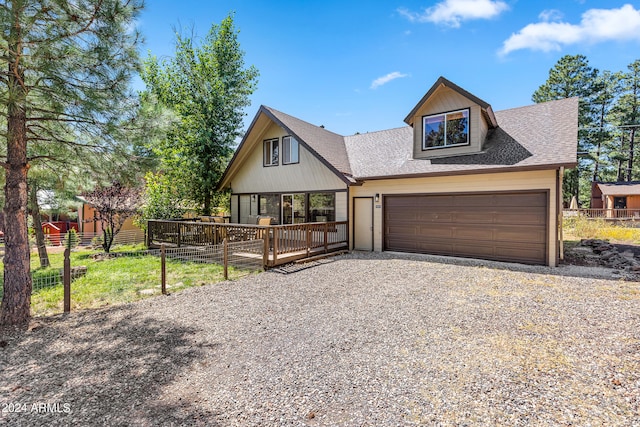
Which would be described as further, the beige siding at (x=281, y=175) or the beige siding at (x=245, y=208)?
the beige siding at (x=245, y=208)

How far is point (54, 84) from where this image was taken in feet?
14.3

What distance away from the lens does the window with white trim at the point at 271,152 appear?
1352 centimetres

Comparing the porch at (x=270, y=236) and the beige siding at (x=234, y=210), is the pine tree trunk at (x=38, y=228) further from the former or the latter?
the beige siding at (x=234, y=210)

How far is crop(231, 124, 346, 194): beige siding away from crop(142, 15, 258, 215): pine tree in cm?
157

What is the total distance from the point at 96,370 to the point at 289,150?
10.7 m

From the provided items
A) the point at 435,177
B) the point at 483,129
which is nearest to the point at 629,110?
the point at 483,129

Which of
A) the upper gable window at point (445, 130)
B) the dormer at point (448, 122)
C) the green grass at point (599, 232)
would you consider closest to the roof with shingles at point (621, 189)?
the green grass at point (599, 232)

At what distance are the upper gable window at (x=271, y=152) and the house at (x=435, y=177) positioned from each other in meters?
0.05

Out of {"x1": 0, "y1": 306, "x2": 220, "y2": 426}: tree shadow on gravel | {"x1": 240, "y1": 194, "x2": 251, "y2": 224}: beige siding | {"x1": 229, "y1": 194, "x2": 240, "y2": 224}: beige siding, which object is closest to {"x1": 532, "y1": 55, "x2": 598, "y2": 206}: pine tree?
{"x1": 240, "y1": 194, "x2": 251, "y2": 224}: beige siding

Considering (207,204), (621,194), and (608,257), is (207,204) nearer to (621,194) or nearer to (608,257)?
(608,257)

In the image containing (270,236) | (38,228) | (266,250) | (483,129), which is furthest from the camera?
(483,129)

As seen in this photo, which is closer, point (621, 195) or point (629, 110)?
point (621, 195)

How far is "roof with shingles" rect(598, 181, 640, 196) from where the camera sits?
1101 inches

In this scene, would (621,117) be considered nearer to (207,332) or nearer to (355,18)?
(355,18)
